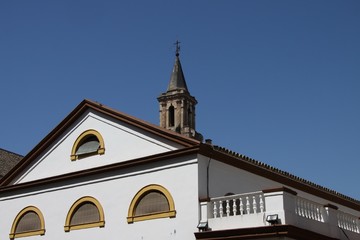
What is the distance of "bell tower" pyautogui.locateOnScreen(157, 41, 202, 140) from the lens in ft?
212

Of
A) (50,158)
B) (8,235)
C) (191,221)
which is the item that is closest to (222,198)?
(191,221)

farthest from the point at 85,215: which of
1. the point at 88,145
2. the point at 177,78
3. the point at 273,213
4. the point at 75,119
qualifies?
the point at 177,78

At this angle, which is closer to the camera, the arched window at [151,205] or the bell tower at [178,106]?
the arched window at [151,205]

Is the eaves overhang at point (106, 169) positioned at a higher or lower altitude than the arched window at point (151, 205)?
higher

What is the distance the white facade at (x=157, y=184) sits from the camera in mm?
18672

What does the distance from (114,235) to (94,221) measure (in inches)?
52.0

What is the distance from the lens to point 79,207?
23797mm

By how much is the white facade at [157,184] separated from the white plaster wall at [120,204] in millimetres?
38

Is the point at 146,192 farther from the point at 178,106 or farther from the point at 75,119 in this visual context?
the point at 178,106

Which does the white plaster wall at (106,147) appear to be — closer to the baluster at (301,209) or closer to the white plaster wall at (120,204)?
the white plaster wall at (120,204)

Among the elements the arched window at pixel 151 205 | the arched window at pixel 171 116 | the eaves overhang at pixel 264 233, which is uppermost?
the arched window at pixel 171 116

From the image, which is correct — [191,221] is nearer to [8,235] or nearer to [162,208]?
[162,208]

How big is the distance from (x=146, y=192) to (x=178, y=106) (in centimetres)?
4361

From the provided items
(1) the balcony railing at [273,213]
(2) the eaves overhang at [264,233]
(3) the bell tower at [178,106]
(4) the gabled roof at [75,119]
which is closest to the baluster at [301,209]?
(1) the balcony railing at [273,213]
